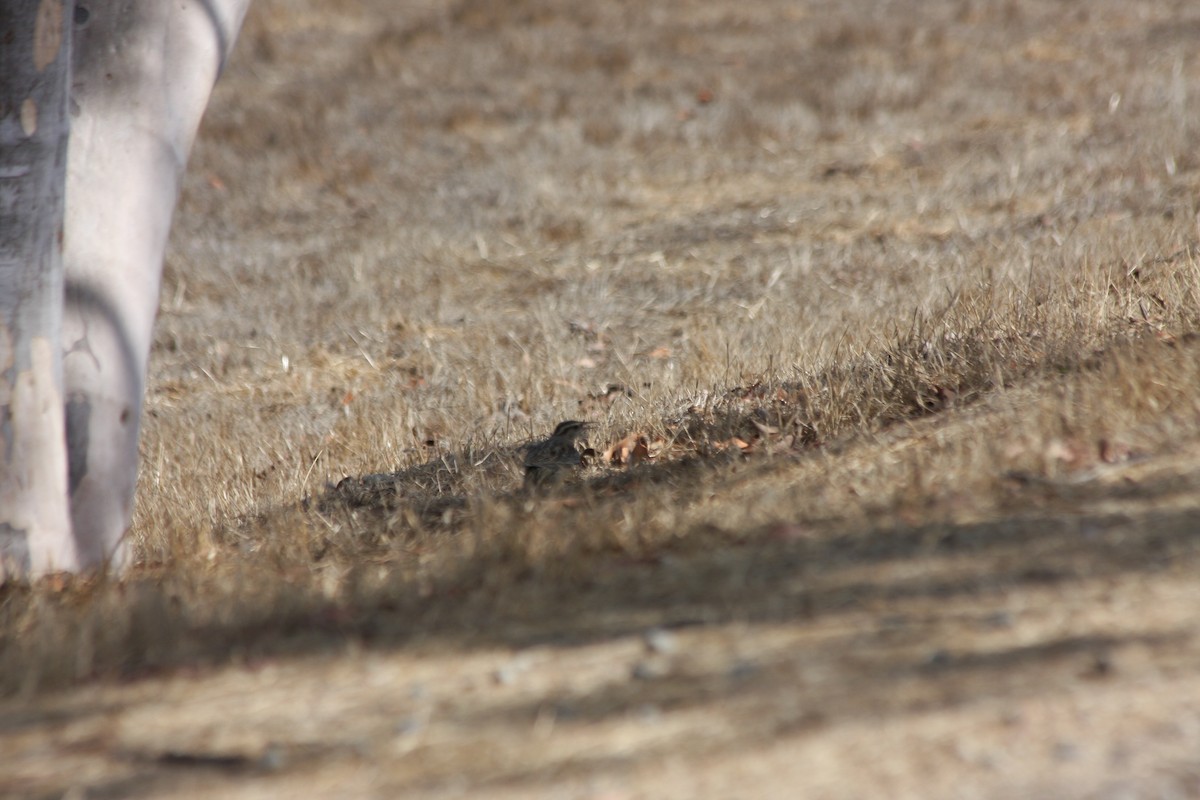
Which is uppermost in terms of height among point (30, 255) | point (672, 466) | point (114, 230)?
point (114, 230)

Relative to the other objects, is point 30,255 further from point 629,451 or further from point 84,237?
point 629,451

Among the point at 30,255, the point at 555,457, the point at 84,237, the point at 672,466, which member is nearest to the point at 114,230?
the point at 84,237

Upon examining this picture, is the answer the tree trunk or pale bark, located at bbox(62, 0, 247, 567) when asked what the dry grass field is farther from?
pale bark, located at bbox(62, 0, 247, 567)

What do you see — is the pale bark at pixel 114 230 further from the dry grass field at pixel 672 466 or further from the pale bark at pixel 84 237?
the dry grass field at pixel 672 466

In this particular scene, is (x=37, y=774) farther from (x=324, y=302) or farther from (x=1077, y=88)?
(x=1077, y=88)

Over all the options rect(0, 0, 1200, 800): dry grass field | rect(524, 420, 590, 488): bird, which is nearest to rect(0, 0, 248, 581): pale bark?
rect(0, 0, 1200, 800): dry grass field

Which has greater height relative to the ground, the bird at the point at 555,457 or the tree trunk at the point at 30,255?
the tree trunk at the point at 30,255

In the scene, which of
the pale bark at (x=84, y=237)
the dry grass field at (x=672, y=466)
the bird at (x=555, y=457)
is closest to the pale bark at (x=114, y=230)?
the pale bark at (x=84, y=237)
